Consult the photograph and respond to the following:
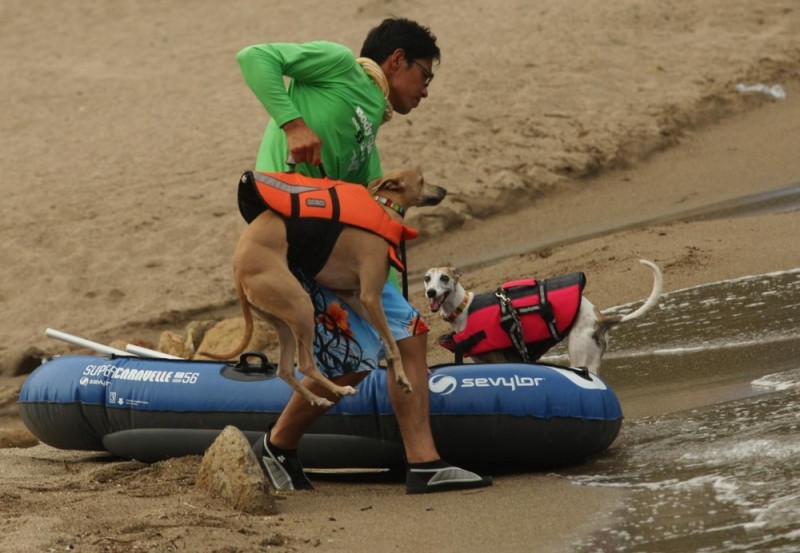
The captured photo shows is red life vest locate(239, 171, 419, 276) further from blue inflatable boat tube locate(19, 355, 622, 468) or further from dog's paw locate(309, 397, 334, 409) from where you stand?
blue inflatable boat tube locate(19, 355, 622, 468)

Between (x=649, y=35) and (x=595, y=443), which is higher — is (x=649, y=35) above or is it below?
above

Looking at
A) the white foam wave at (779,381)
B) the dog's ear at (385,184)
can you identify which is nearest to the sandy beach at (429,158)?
the white foam wave at (779,381)

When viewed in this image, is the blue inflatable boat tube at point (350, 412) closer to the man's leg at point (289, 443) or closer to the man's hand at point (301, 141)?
the man's leg at point (289, 443)

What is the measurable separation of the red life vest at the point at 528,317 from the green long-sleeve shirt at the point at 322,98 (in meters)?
1.77

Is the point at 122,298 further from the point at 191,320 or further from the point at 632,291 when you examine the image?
the point at 632,291

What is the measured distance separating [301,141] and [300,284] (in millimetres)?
519

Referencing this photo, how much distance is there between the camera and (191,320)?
10.9 metres

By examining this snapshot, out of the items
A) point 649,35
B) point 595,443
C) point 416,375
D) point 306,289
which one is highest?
point 649,35

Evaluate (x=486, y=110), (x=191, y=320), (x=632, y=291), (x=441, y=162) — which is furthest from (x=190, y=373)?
(x=486, y=110)

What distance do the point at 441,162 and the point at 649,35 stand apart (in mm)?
4030

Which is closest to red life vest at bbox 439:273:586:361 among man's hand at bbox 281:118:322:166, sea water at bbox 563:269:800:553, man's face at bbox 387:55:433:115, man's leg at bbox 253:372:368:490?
sea water at bbox 563:269:800:553

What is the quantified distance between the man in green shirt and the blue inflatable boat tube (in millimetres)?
327

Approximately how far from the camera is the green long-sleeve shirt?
5.12 metres

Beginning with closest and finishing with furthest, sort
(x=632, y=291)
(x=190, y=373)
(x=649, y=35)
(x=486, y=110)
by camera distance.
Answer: (x=190, y=373), (x=632, y=291), (x=486, y=110), (x=649, y=35)
